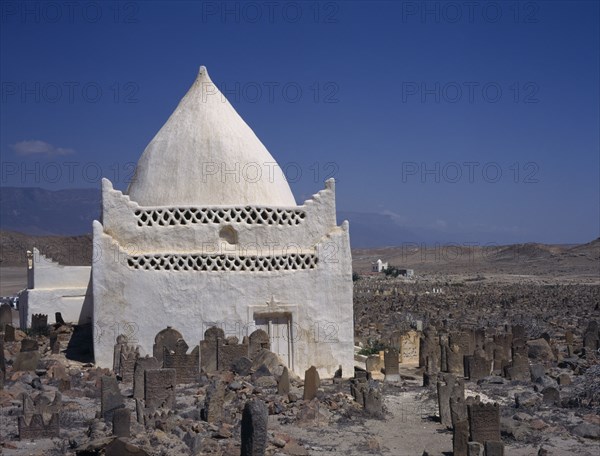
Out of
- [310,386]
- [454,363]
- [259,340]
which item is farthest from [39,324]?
[454,363]

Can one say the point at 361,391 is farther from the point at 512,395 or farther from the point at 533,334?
the point at 533,334

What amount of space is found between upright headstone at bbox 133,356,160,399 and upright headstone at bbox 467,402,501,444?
5.17 meters

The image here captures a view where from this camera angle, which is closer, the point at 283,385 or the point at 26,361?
the point at 283,385

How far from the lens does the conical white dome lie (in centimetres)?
1652

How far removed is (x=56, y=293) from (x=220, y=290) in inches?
259

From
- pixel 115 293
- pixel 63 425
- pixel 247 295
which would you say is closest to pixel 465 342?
pixel 247 295

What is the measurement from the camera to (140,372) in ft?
40.7

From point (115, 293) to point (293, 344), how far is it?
12.2 ft

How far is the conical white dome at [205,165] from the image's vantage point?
1652 cm

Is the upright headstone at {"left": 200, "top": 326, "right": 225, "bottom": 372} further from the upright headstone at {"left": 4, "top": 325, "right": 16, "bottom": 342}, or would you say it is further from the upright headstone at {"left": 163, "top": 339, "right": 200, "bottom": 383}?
the upright headstone at {"left": 4, "top": 325, "right": 16, "bottom": 342}

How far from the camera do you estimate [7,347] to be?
56.1 ft

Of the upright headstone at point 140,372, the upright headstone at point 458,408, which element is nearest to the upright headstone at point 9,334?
the upright headstone at point 140,372

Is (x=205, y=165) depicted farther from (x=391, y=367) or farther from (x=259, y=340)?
(x=391, y=367)

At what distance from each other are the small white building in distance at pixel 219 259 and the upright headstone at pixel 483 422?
250 inches
